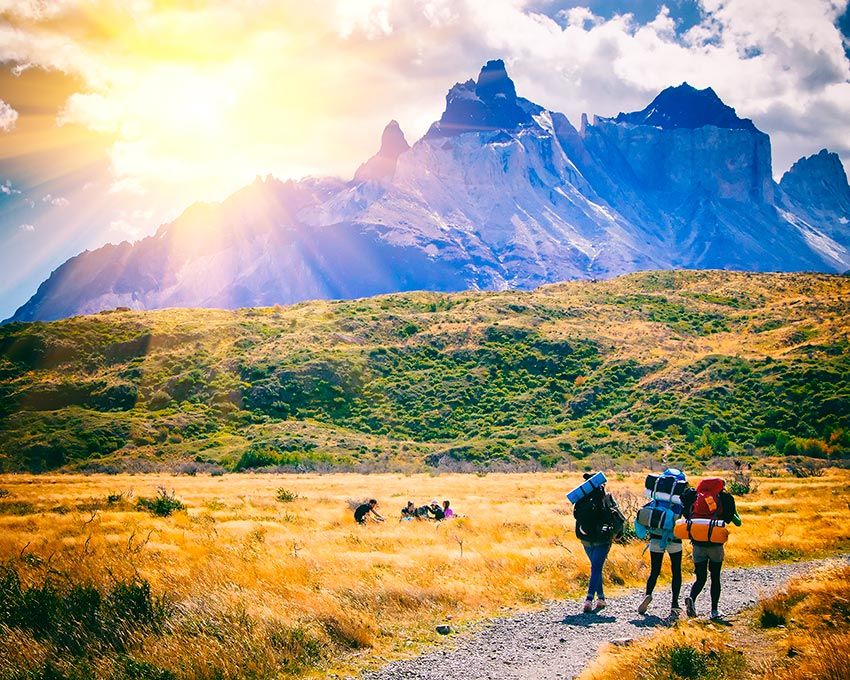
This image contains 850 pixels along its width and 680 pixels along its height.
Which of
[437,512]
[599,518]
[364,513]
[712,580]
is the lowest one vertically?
[437,512]

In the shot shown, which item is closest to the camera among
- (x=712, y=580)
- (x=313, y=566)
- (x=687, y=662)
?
(x=687, y=662)

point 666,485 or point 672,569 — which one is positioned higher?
point 666,485

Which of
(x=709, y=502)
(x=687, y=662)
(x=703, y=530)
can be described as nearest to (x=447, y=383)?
(x=709, y=502)

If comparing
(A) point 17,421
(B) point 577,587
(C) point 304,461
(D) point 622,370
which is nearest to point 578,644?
(B) point 577,587

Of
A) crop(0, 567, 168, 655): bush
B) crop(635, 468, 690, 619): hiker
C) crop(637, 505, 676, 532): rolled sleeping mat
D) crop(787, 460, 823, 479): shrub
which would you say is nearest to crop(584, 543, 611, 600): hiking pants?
crop(635, 468, 690, 619): hiker

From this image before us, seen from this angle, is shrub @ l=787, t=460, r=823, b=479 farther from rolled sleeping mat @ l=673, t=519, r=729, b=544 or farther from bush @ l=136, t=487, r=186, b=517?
bush @ l=136, t=487, r=186, b=517

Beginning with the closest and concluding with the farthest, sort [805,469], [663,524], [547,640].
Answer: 1. [547,640]
2. [663,524]
3. [805,469]

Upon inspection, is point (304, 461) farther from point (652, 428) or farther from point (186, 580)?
point (186, 580)

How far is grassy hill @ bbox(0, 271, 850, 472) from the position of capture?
58.9 metres

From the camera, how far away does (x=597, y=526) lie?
445 inches

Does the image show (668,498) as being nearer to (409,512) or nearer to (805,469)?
(409,512)

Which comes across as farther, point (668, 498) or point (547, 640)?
point (668, 498)

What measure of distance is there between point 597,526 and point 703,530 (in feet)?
6.07

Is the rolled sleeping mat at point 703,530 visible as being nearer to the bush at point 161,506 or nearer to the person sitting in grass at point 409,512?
the person sitting in grass at point 409,512
